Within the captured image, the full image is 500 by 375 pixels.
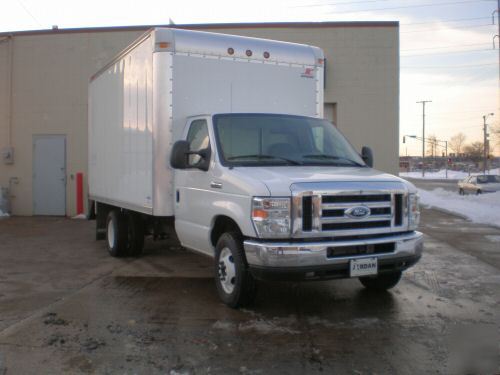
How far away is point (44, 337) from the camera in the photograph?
4.90 m

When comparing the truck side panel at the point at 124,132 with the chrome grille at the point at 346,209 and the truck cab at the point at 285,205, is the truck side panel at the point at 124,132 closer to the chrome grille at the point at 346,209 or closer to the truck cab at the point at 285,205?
the truck cab at the point at 285,205

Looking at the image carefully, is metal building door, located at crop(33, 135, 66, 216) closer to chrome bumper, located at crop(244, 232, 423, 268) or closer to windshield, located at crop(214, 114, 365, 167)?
windshield, located at crop(214, 114, 365, 167)

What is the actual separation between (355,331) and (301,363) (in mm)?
995

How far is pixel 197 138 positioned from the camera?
651cm

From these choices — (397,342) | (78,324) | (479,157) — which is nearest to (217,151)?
(78,324)

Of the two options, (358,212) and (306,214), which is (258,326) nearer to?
(306,214)

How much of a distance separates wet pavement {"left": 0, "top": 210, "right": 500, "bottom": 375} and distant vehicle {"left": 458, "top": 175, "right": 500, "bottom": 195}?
2068cm

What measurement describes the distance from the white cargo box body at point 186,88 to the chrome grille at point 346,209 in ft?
7.99

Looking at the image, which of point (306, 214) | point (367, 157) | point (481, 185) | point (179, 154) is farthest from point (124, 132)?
point (481, 185)

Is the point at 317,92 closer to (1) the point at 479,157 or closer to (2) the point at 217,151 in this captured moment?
(2) the point at 217,151

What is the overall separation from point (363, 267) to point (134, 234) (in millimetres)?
4952

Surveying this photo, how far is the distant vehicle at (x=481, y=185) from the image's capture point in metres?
27.7

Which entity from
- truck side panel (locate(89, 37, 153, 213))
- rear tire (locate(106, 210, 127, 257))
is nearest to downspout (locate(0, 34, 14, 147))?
truck side panel (locate(89, 37, 153, 213))

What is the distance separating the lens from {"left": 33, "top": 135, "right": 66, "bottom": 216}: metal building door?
16.3 metres
